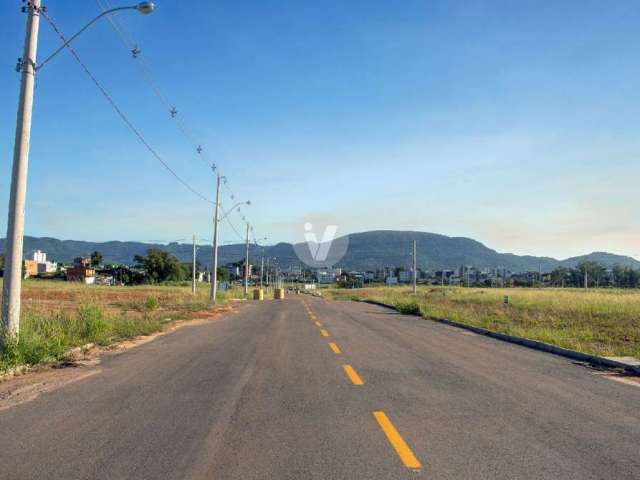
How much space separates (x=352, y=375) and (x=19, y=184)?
792 cm

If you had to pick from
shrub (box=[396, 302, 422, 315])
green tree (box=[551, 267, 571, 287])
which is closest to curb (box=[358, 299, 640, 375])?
shrub (box=[396, 302, 422, 315])

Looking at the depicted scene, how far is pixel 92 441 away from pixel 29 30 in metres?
9.99

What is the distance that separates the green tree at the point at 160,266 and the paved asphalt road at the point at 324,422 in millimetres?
116258

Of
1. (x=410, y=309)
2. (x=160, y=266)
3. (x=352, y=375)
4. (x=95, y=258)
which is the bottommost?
(x=410, y=309)

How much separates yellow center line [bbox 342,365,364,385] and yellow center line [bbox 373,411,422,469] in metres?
2.09

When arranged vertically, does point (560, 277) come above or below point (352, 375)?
above

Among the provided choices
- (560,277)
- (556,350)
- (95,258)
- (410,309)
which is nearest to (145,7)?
(556,350)

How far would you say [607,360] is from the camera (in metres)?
12.8

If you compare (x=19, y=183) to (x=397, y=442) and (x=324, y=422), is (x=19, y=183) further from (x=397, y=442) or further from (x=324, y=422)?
(x=397, y=442)

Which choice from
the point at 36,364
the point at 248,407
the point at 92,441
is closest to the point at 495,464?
the point at 248,407

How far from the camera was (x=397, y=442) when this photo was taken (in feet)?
19.1

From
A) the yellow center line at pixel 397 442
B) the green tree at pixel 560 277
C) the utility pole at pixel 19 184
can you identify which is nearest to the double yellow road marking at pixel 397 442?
the yellow center line at pixel 397 442

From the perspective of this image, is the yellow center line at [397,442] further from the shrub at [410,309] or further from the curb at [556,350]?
the shrub at [410,309]

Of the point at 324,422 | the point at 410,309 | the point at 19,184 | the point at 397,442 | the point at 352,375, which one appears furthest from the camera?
the point at 410,309
